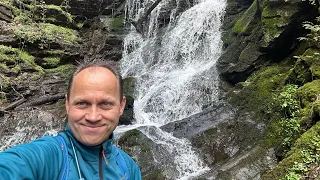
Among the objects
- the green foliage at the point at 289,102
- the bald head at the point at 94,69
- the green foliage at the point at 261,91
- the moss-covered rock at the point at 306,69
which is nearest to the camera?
the bald head at the point at 94,69

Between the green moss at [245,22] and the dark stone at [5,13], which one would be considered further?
the dark stone at [5,13]

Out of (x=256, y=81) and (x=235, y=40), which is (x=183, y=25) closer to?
(x=235, y=40)

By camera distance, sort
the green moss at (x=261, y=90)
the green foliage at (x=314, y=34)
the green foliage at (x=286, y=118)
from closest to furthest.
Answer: the green foliage at (x=286, y=118) < the green foliage at (x=314, y=34) < the green moss at (x=261, y=90)

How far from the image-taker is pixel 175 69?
15.2 m

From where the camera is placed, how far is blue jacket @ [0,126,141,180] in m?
1.43

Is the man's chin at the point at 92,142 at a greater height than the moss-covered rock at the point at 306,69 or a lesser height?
greater

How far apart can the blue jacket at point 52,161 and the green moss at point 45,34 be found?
55.9ft

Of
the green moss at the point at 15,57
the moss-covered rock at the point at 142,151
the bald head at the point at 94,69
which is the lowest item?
the moss-covered rock at the point at 142,151

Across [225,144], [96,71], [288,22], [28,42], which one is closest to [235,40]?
[288,22]

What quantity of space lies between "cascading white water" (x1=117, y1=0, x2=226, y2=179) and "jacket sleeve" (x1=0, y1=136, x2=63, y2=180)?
21.3ft

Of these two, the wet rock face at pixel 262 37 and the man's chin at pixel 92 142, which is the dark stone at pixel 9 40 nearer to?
the wet rock face at pixel 262 37

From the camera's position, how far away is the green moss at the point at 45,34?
55.4ft

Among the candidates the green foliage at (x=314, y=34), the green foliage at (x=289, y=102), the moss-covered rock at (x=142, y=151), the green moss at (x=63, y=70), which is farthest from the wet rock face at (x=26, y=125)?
the green foliage at (x=314, y=34)

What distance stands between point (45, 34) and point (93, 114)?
1783 centimetres
